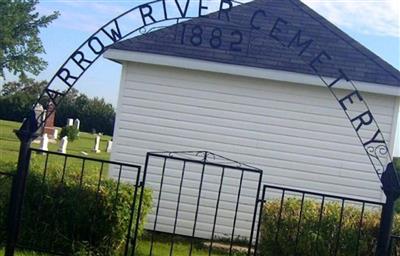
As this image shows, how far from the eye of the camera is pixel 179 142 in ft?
37.3

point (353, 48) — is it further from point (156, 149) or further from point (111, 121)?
point (111, 121)

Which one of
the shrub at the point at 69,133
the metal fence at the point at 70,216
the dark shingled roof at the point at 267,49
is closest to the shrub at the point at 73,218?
the metal fence at the point at 70,216

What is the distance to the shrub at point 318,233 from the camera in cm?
760

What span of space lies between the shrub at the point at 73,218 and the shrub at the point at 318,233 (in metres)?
1.90

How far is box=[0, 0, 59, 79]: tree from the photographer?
4775cm

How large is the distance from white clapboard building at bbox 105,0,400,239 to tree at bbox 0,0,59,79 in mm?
38492

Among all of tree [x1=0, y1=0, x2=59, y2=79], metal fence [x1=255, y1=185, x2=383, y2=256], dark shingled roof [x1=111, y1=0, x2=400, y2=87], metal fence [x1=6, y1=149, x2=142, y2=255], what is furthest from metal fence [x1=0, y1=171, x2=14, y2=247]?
tree [x1=0, y1=0, x2=59, y2=79]

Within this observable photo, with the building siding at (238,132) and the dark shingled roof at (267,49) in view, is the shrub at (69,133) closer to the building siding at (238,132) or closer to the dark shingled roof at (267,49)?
the dark shingled roof at (267,49)

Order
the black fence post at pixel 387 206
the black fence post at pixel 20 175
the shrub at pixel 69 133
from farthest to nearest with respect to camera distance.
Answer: the shrub at pixel 69 133 < the black fence post at pixel 20 175 < the black fence post at pixel 387 206

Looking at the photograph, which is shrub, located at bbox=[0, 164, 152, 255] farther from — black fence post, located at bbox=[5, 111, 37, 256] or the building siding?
the building siding

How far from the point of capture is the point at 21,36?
5072 centimetres

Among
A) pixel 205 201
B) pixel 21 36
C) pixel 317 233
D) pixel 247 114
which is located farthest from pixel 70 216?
pixel 21 36

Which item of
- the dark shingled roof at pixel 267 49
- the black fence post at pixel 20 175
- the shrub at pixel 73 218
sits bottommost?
the shrub at pixel 73 218

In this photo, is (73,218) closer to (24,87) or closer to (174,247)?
(174,247)
